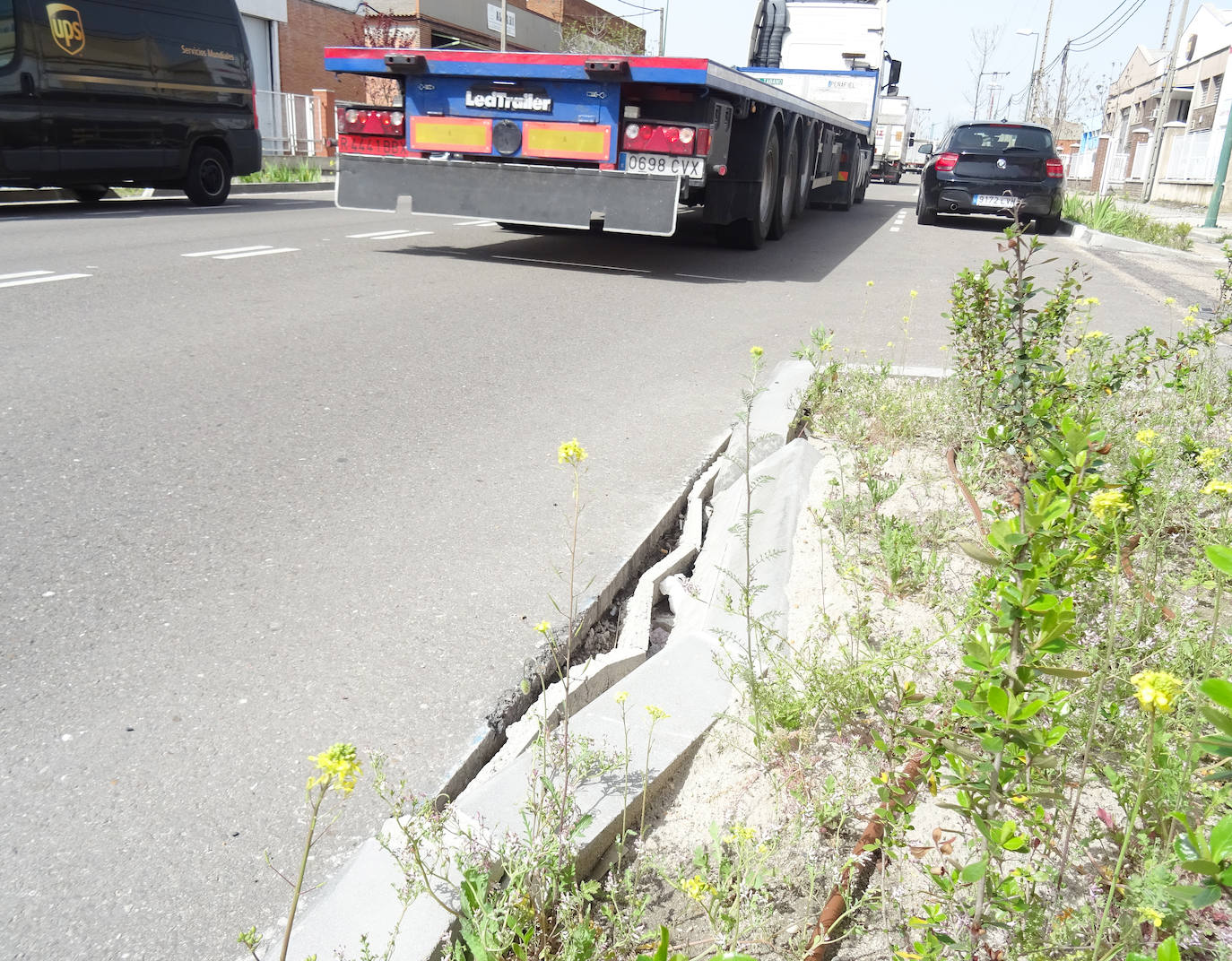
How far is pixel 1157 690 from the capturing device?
130cm

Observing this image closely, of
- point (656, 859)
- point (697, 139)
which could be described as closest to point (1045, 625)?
point (656, 859)

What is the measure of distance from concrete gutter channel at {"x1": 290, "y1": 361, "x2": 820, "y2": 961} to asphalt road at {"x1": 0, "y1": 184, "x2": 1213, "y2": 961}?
154 millimetres

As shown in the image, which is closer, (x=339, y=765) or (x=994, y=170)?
(x=339, y=765)

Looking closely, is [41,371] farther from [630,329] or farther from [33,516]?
[630,329]

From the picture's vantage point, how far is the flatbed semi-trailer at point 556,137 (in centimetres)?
876

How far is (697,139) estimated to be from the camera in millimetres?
8695

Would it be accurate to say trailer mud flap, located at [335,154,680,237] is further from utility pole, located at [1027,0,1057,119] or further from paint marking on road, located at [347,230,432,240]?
utility pole, located at [1027,0,1057,119]

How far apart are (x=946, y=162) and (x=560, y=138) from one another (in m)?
9.78

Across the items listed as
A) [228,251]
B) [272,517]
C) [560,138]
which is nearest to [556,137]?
[560,138]

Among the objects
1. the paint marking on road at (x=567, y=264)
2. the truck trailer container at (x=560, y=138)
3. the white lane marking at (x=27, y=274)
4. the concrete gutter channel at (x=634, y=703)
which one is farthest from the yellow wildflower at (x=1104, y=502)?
the paint marking on road at (x=567, y=264)

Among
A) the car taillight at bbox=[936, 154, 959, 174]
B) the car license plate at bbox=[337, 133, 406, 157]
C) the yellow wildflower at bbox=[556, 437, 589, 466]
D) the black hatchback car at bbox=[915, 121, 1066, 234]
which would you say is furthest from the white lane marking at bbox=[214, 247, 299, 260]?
the car taillight at bbox=[936, 154, 959, 174]

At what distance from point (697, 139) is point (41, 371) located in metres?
5.56

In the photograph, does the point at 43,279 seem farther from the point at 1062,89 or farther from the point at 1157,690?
the point at 1062,89

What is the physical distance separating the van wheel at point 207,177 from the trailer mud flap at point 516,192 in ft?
18.1
